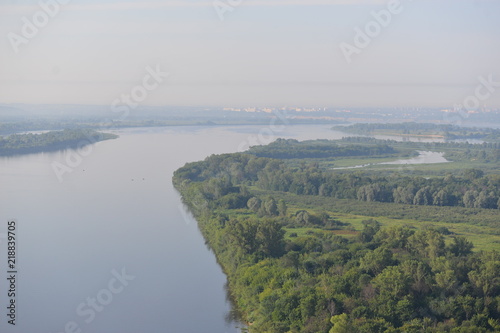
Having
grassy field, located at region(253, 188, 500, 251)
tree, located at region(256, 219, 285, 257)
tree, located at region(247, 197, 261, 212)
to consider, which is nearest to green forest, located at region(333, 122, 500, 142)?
grassy field, located at region(253, 188, 500, 251)

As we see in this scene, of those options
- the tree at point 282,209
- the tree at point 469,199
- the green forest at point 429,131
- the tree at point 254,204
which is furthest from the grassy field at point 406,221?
the green forest at point 429,131

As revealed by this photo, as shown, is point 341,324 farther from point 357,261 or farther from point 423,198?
point 423,198

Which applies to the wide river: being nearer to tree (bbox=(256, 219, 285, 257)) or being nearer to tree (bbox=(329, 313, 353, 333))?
tree (bbox=(256, 219, 285, 257))

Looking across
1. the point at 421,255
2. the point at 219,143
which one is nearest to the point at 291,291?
the point at 421,255

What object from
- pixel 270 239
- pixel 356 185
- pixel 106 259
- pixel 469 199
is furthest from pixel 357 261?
pixel 356 185

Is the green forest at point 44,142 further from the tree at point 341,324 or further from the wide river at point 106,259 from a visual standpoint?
the tree at point 341,324

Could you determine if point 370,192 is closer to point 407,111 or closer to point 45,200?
point 45,200
